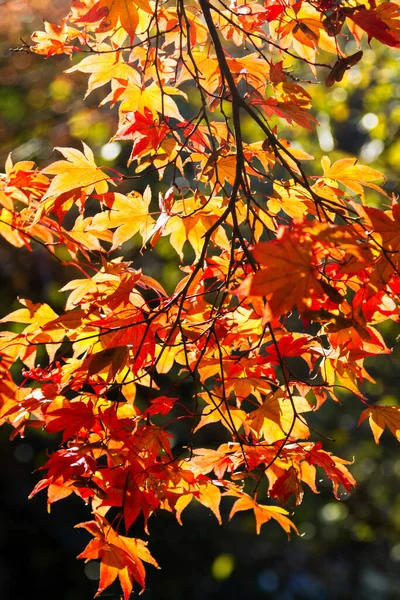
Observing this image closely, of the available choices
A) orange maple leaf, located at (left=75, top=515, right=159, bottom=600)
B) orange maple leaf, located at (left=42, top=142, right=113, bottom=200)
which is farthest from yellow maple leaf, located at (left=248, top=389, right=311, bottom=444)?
orange maple leaf, located at (left=42, top=142, right=113, bottom=200)

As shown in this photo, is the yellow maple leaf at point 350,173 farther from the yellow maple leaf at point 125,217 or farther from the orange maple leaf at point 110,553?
the orange maple leaf at point 110,553

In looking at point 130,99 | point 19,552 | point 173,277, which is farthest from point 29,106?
point 130,99

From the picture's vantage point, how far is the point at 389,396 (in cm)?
350

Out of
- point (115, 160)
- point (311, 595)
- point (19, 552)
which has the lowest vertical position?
point (311, 595)

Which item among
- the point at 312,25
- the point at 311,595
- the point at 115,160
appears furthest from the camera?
the point at 115,160

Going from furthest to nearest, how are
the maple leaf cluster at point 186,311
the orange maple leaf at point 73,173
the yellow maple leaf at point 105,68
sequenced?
1. the yellow maple leaf at point 105,68
2. the orange maple leaf at point 73,173
3. the maple leaf cluster at point 186,311

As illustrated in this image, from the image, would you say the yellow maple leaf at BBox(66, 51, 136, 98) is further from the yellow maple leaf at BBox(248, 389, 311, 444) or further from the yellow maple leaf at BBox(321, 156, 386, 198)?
the yellow maple leaf at BBox(248, 389, 311, 444)

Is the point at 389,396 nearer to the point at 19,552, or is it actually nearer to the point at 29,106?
the point at 19,552

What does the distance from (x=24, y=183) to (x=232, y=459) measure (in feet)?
1.89

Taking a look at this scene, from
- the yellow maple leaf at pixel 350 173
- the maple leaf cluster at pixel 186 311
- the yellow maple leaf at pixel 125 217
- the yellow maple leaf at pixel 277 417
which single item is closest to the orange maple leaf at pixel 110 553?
the maple leaf cluster at pixel 186 311

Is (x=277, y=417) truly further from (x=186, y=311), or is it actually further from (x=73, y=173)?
(x=73, y=173)

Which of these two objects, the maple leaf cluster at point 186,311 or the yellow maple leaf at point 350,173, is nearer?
the maple leaf cluster at point 186,311

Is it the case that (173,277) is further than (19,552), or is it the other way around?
(173,277)

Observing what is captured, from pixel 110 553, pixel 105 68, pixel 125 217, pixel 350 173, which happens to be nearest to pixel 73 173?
pixel 125 217
